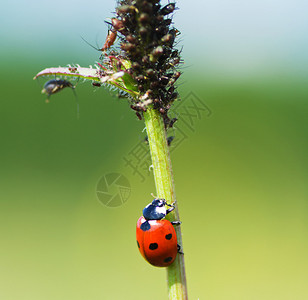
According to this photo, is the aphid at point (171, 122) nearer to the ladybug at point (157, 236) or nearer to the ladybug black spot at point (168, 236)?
the ladybug at point (157, 236)

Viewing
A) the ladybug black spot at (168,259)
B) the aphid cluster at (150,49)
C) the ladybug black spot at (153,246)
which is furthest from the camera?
the ladybug black spot at (153,246)

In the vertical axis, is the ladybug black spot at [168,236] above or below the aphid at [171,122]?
below

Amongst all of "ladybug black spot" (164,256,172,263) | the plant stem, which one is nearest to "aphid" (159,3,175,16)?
the plant stem

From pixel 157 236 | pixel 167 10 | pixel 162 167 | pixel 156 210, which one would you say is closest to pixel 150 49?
pixel 167 10

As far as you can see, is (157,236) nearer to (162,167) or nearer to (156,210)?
(156,210)

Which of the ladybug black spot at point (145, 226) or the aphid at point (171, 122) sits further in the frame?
the ladybug black spot at point (145, 226)

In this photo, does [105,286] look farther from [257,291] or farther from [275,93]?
[275,93]

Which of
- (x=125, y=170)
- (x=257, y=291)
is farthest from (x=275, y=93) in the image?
(x=257, y=291)

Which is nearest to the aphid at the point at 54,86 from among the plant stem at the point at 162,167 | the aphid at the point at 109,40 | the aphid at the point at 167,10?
the aphid at the point at 109,40
